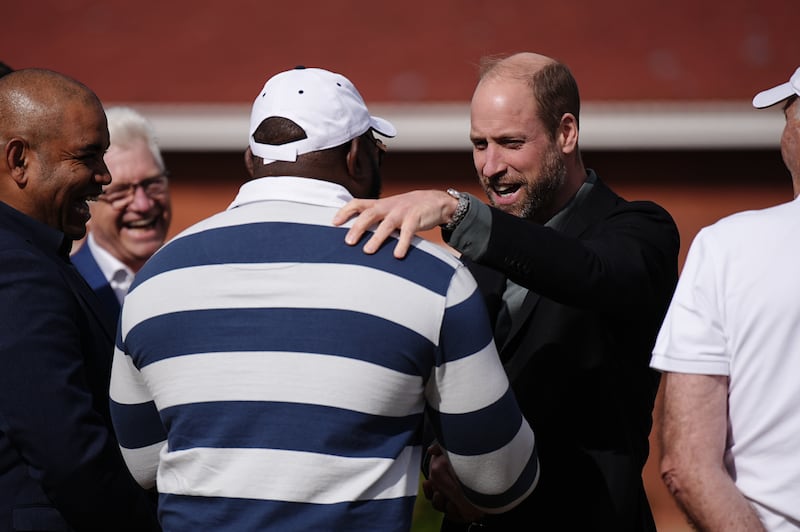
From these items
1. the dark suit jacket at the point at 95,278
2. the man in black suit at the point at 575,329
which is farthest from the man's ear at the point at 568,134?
the dark suit jacket at the point at 95,278

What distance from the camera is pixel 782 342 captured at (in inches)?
83.2

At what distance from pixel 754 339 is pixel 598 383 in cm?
61

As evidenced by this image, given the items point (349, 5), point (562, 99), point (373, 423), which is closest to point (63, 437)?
point (373, 423)

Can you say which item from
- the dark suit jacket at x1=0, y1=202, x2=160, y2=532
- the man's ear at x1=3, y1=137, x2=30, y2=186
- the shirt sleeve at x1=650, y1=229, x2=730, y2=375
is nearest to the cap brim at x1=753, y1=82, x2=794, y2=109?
the shirt sleeve at x1=650, y1=229, x2=730, y2=375

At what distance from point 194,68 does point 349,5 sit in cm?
104

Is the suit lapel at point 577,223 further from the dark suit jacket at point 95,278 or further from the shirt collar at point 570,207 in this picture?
the dark suit jacket at point 95,278

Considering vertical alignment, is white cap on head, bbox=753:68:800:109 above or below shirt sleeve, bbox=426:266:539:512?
above

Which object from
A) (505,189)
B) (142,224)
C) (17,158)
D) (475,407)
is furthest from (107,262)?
(475,407)

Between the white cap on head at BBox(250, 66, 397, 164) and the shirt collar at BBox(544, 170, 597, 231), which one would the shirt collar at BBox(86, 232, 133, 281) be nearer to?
the shirt collar at BBox(544, 170, 597, 231)

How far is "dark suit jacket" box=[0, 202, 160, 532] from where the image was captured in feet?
7.84

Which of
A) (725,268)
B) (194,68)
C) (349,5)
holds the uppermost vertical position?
(725,268)

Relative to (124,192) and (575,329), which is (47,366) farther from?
(124,192)

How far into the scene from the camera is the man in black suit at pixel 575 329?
241cm

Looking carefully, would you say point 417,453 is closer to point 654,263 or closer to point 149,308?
point 149,308
